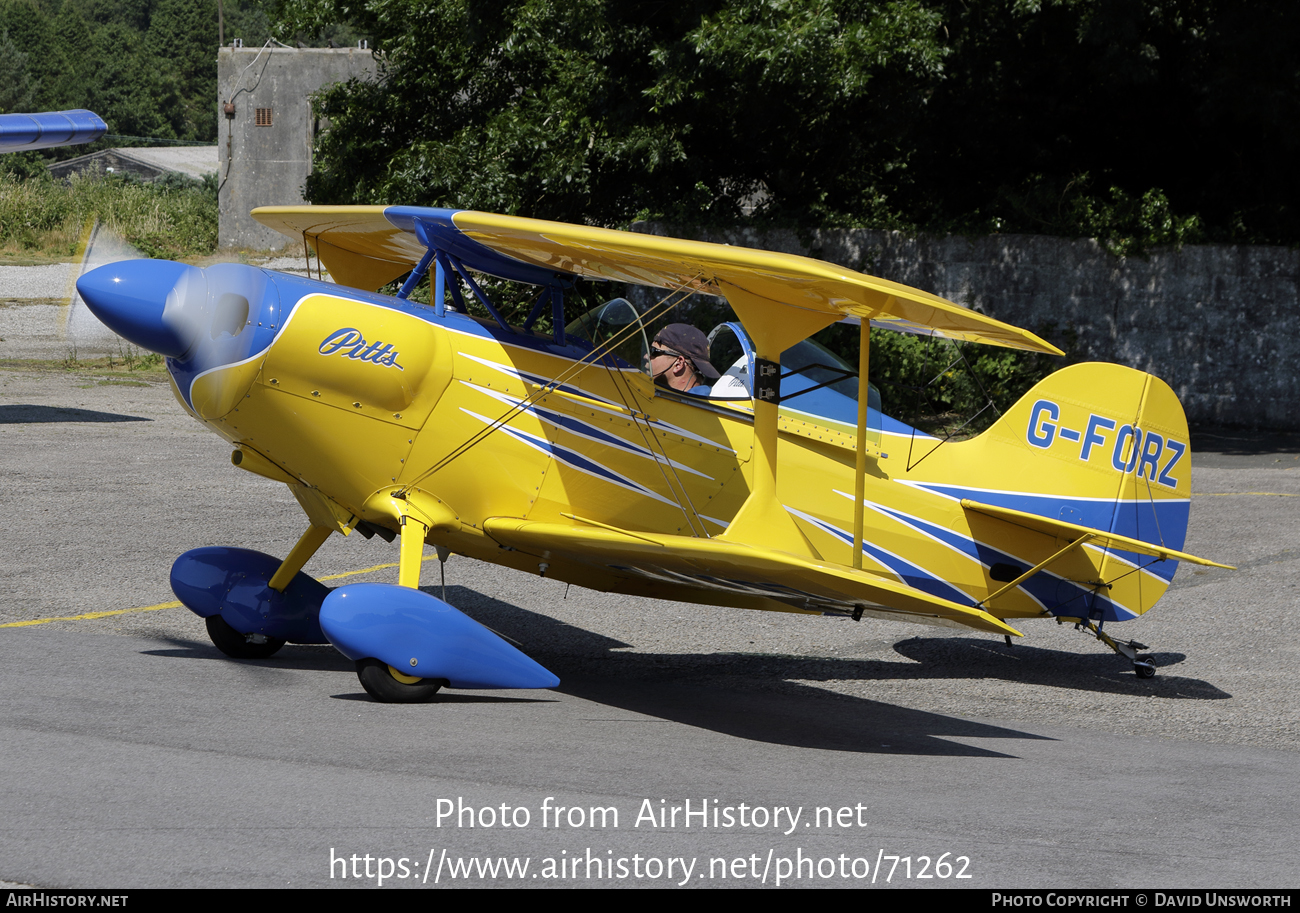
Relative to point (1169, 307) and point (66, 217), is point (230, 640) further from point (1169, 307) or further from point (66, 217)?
point (66, 217)

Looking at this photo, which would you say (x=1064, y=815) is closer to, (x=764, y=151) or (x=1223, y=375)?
(x=1223, y=375)

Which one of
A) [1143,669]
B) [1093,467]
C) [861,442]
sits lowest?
[1143,669]

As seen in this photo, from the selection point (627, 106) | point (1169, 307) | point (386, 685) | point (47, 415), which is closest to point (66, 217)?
point (47, 415)

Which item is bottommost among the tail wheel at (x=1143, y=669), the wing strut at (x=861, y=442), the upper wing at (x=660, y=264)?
the tail wheel at (x=1143, y=669)

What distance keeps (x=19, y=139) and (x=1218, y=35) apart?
16615mm

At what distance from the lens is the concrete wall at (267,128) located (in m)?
32.4

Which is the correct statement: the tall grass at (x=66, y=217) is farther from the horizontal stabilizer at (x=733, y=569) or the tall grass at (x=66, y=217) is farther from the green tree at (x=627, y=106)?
the horizontal stabilizer at (x=733, y=569)

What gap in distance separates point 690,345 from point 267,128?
28.7 m

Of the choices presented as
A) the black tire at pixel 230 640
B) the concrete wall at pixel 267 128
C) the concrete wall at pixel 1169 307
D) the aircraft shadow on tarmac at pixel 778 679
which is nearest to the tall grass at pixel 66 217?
the concrete wall at pixel 267 128

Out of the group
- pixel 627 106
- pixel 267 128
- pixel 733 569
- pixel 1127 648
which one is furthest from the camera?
pixel 267 128

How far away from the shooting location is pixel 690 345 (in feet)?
23.7

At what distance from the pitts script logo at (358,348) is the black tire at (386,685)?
151 cm
